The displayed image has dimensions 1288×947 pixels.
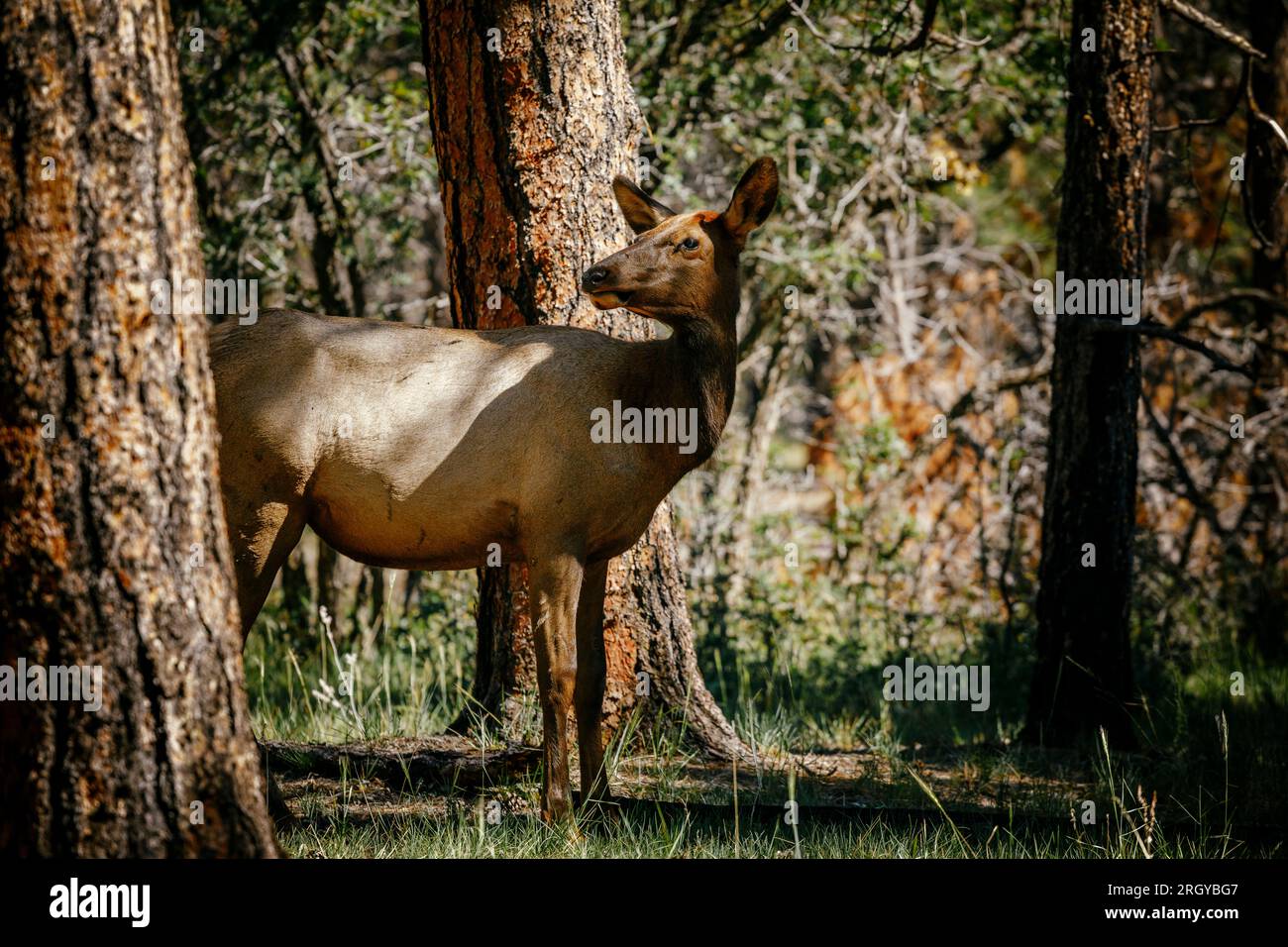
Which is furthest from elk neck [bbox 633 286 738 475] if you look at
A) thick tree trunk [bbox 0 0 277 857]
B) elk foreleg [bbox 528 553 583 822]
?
thick tree trunk [bbox 0 0 277 857]

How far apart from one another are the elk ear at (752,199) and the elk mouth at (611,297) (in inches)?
25.0

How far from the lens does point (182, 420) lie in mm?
3553

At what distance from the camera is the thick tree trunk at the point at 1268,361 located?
1025 centimetres

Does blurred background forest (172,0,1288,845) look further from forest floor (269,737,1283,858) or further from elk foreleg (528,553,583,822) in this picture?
elk foreleg (528,553,583,822)

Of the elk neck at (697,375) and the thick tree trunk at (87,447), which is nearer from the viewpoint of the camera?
the thick tree trunk at (87,447)

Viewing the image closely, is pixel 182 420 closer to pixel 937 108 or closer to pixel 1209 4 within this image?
pixel 937 108

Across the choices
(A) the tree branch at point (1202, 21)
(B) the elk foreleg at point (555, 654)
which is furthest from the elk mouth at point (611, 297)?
(A) the tree branch at point (1202, 21)

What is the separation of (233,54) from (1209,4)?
10457mm

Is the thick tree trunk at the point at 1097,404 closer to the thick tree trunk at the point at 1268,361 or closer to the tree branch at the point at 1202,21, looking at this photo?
the tree branch at the point at 1202,21

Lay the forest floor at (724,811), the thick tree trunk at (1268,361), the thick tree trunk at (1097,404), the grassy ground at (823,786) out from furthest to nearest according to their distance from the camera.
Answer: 1. the thick tree trunk at (1268,361)
2. the thick tree trunk at (1097,404)
3. the grassy ground at (823,786)
4. the forest floor at (724,811)

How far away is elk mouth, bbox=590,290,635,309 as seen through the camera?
516cm

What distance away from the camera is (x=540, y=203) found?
6293 millimetres
